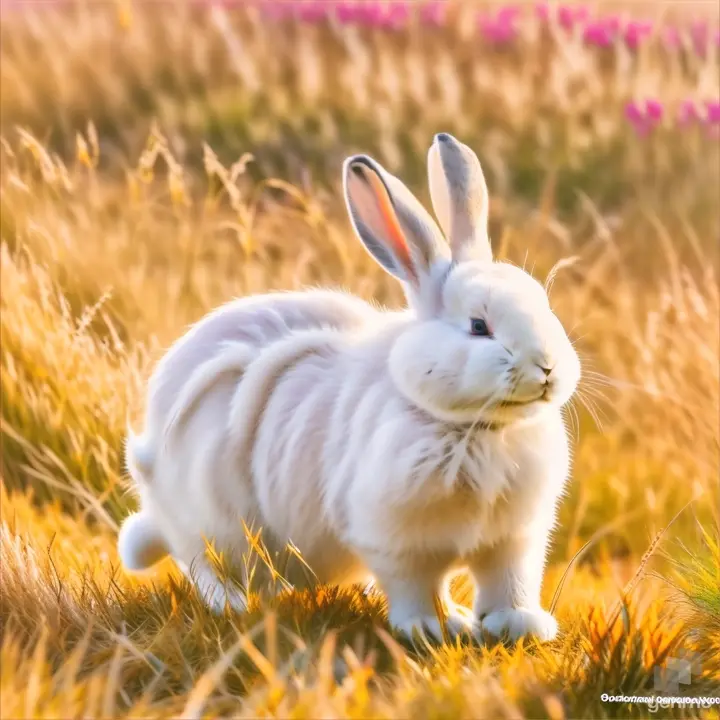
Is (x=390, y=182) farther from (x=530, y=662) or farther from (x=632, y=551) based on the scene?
(x=632, y=551)

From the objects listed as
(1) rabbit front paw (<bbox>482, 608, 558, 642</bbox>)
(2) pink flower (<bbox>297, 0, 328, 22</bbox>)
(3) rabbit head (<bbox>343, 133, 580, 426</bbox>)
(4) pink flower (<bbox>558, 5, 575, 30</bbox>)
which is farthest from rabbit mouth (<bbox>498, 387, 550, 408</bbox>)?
(2) pink flower (<bbox>297, 0, 328, 22</bbox>)

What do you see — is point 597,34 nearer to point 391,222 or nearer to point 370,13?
point 370,13

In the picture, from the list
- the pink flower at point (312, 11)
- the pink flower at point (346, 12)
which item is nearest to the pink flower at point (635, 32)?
the pink flower at point (346, 12)

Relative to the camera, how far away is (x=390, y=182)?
317 cm

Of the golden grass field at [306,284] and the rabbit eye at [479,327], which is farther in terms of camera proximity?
the rabbit eye at [479,327]

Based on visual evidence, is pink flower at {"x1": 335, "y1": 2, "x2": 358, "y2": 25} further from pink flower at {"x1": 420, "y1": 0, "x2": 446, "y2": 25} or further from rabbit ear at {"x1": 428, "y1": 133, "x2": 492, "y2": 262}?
rabbit ear at {"x1": 428, "y1": 133, "x2": 492, "y2": 262}

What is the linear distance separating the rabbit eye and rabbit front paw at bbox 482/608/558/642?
0.71 metres

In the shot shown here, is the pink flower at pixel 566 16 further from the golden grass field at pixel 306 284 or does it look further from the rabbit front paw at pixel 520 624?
the rabbit front paw at pixel 520 624

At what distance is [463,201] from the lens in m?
3.29

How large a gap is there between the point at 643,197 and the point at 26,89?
274 centimetres

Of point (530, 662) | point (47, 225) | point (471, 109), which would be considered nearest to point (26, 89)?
point (47, 225)

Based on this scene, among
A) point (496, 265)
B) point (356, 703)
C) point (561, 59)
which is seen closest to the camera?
point (356, 703)

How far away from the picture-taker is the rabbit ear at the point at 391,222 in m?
3.18

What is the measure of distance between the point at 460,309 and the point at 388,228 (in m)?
0.32
